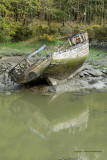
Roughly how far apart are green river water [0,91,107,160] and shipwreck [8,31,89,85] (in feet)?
3.58

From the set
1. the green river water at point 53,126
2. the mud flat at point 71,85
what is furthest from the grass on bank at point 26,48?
the green river water at point 53,126

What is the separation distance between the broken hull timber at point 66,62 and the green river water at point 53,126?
1.47m

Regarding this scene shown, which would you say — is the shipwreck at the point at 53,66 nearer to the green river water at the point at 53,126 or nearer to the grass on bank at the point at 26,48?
the green river water at the point at 53,126

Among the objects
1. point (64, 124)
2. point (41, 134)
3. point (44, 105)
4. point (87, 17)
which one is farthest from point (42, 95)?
point (87, 17)

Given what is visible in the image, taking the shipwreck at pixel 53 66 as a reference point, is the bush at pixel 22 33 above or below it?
below

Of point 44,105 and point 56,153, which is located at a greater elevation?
point 56,153

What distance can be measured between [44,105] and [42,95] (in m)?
1.42

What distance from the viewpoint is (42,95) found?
1135 centimetres

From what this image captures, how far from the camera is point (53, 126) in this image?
784 centimetres

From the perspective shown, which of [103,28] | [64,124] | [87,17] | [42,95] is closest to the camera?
[64,124]

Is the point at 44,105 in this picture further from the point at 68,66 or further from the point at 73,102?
the point at 68,66

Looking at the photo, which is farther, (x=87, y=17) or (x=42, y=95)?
(x=87, y=17)

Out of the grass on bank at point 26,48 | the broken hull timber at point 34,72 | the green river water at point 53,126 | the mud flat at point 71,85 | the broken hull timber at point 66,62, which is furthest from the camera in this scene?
the grass on bank at point 26,48

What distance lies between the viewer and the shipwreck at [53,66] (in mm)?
11008
